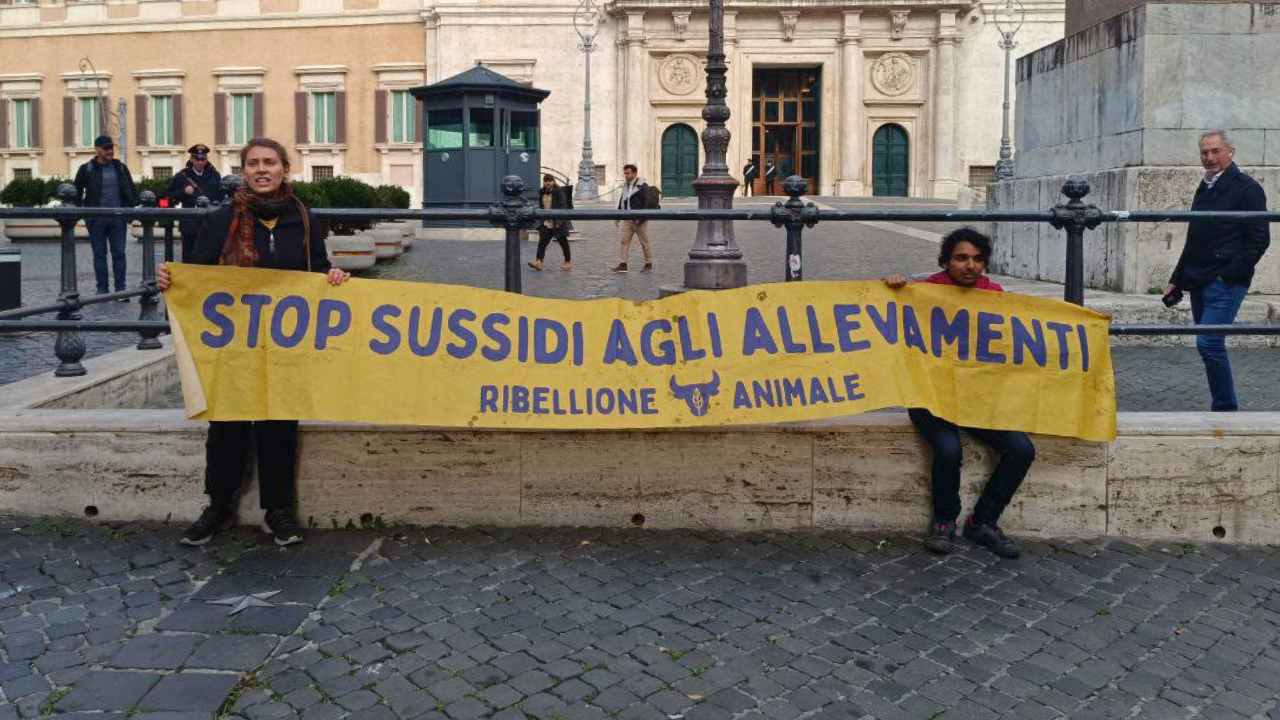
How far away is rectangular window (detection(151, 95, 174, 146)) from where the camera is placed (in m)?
51.5

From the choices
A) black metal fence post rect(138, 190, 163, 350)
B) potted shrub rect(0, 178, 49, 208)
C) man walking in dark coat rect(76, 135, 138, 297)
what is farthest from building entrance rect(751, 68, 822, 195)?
black metal fence post rect(138, 190, 163, 350)

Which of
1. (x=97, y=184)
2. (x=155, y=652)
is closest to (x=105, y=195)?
(x=97, y=184)

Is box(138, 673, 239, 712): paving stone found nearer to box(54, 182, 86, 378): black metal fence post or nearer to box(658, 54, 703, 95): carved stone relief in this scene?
box(54, 182, 86, 378): black metal fence post

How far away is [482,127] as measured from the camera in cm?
2880

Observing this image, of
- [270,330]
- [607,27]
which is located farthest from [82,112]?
[270,330]

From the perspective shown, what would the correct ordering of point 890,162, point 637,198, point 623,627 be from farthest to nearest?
1. point 890,162
2. point 637,198
3. point 623,627

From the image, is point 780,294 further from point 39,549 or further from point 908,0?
point 908,0

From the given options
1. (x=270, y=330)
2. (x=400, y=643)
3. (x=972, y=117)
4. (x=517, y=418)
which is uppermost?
(x=972, y=117)

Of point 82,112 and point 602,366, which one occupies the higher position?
point 82,112

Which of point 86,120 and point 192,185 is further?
point 86,120

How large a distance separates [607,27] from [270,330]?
44.4 m

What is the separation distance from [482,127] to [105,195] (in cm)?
1431

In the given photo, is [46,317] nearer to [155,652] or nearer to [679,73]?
[155,652]

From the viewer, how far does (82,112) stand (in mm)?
52375
